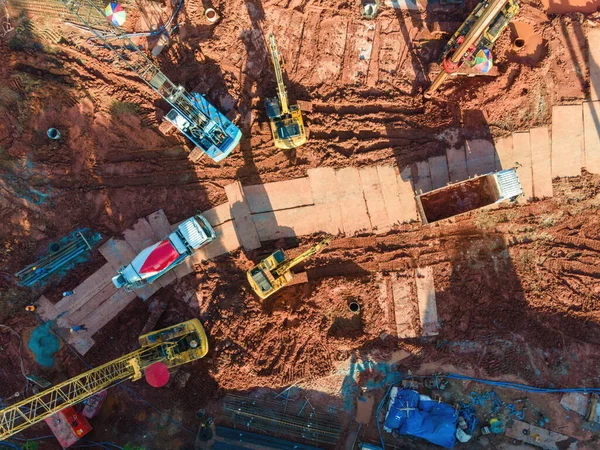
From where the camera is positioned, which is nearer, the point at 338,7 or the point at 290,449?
the point at 290,449

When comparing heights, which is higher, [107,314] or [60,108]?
[60,108]

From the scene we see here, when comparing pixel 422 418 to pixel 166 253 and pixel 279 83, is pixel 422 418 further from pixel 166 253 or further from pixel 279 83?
pixel 279 83

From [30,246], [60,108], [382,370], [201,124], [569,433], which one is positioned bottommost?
[569,433]

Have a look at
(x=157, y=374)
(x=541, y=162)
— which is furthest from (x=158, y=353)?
(x=541, y=162)

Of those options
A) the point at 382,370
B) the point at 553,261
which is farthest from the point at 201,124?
the point at 553,261

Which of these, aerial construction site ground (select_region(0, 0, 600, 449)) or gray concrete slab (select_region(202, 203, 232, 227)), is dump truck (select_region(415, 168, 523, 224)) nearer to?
aerial construction site ground (select_region(0, 0, 600, 449))

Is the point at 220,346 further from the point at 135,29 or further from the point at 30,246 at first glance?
the point at 135,29

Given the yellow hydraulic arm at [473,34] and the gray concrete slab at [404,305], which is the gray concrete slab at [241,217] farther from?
the yellow hydraulic arm at [473,34]
